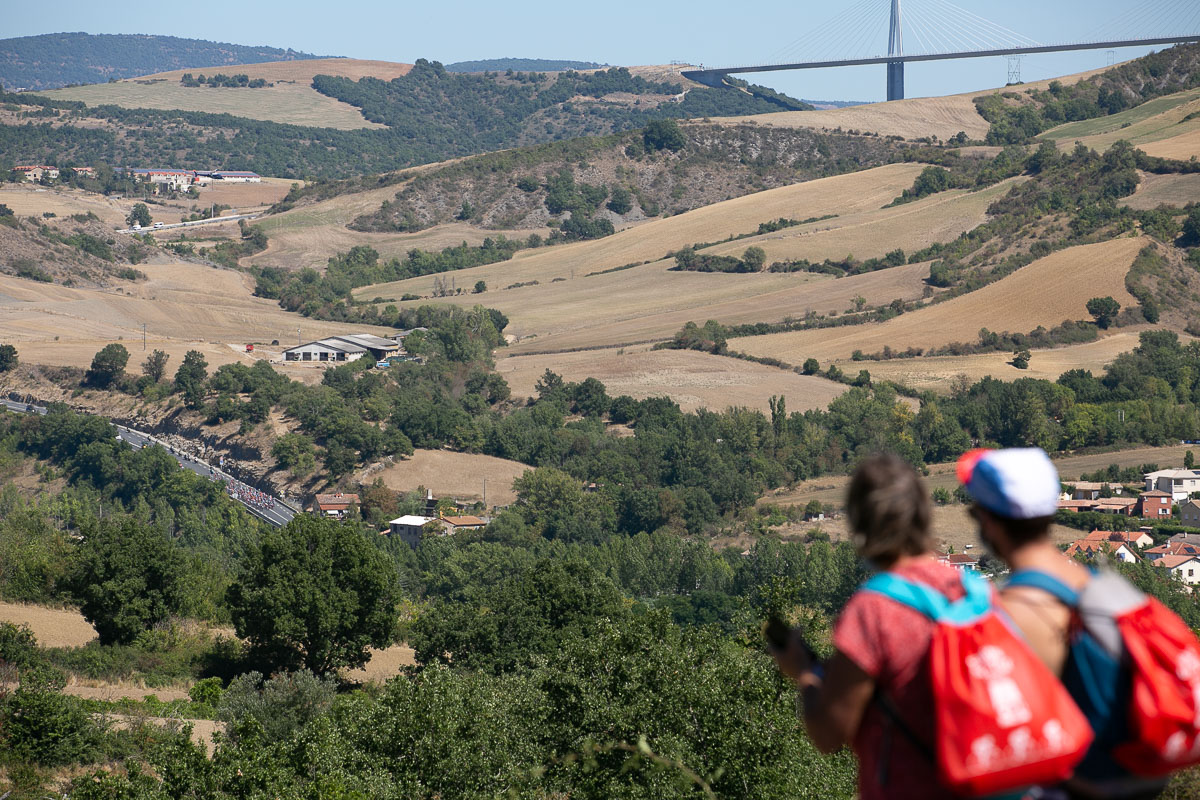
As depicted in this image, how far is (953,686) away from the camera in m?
3.39

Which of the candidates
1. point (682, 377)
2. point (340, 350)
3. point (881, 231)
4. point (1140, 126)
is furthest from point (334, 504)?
point (1140, 126)

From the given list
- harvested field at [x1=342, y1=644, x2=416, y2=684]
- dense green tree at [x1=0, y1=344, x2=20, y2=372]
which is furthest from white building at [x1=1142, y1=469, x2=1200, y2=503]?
dense green tree at [x1=0, y1=344, x2=20, y2=372]

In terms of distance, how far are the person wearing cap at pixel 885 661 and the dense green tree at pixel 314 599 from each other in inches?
1566

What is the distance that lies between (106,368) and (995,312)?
243 ft

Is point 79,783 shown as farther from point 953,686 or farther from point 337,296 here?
point 337,296

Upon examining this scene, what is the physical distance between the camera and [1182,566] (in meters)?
63.2

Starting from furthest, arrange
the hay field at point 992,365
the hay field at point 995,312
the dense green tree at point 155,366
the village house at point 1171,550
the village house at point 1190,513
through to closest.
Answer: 1. the hay field at point 995,312
2. the dense green tree at point 155,366
3. the hay field at point 992,365
4. the village house at point 1190,513
5. the village house at point 1171,550

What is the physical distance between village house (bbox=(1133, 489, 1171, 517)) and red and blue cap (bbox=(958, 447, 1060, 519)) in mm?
75701

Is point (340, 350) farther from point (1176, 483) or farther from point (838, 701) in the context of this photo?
point (838, 701)

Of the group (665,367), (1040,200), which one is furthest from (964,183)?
(665,367)

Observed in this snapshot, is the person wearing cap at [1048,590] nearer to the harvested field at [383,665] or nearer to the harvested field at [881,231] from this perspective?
the harvested field at [383,665]

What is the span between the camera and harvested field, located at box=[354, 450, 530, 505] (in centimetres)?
8494

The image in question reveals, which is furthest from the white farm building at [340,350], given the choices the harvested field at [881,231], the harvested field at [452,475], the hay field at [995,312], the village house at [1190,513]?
the village house at [1190,513]

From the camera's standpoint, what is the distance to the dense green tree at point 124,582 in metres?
42.3
